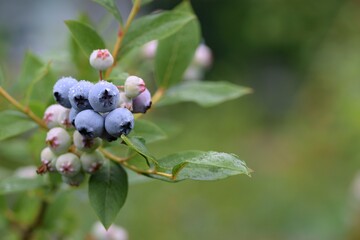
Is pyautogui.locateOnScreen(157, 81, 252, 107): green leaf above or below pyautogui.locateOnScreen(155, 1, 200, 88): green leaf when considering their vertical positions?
below

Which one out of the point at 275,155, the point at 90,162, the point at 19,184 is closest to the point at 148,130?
the point at 90,162

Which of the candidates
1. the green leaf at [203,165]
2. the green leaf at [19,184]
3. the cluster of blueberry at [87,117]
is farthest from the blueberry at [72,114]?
the green leaf at [19,184]

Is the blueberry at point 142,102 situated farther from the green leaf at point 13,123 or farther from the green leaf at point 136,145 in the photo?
the green leaf at point 13,123

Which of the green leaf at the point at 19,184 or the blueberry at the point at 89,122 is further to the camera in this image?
the green leaf at the point at 19,184

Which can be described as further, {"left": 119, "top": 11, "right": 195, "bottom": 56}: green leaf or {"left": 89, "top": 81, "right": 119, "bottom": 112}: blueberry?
{"left": 119, "top": 11, "right": 195, "bottom": 56}: green leaf

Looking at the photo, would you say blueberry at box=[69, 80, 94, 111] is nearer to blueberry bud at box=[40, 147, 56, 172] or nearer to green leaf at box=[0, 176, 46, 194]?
blueberry bud at box=[40, 147, 56, 172]

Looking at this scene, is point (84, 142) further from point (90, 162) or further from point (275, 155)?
point (275, 155)

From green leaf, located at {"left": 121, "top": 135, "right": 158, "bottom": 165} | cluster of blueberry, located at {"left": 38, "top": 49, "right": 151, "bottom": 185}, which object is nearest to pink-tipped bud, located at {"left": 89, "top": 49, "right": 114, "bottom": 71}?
A: cluster of blueberry, located at {"left": 38, "top": 49, "right": 151, "bottom": 185}

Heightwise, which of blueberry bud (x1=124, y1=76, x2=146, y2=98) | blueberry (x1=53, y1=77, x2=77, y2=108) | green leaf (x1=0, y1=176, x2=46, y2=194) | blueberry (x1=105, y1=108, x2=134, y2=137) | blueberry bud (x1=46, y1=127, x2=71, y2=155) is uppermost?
blueberry bud (x1=124, y1=76, x2=146, y2=98)
